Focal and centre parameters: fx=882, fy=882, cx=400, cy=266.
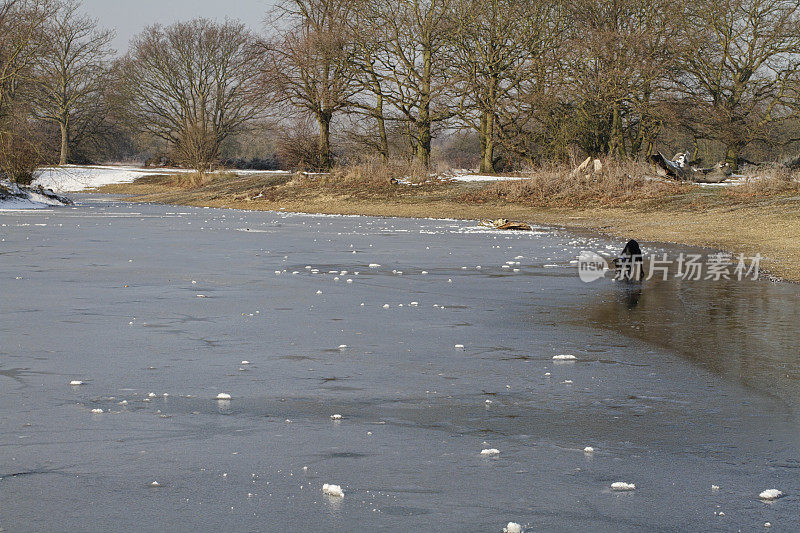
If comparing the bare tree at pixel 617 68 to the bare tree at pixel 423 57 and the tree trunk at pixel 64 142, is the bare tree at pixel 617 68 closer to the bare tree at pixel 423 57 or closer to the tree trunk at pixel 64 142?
the bare tree at pixel 423 57

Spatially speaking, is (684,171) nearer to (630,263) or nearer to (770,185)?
(770,185)

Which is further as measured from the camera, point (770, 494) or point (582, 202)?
point (582, 202)

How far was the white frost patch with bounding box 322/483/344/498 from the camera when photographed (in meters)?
3.82

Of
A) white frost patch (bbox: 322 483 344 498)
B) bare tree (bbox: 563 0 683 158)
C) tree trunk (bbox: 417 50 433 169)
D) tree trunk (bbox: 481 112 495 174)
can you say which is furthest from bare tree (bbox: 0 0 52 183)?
white frost patch (bbox: 322 483 344 498)

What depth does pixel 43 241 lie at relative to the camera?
17750 mm

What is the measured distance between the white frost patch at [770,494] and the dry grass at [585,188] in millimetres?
23291

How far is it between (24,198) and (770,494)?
113 ft

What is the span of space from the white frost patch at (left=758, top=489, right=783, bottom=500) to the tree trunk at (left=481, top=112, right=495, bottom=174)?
1356 inches

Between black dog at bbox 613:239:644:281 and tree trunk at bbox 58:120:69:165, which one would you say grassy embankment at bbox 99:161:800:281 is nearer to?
black dog at bbox 613:239:644:281

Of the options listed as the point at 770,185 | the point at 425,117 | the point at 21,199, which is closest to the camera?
the point at 770,185

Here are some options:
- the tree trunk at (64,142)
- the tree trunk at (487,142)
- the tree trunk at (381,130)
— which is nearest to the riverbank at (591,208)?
the tree trunk at (381,130)

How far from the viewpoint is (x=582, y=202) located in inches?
1091

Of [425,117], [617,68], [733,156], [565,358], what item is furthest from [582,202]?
[565,358]

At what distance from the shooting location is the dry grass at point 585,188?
26922mm
